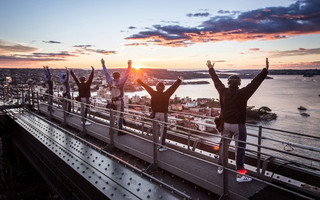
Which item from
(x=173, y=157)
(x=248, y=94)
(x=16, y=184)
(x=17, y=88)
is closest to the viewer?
(x=248, y=94)

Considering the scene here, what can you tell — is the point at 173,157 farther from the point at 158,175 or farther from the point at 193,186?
the point at 193,186

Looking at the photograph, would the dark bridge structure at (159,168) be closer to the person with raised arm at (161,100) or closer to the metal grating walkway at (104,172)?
the metal grating walkway at (104,172)

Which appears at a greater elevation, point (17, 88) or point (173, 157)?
point (17, 88)

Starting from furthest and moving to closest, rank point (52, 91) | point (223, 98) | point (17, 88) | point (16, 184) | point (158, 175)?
point (17, 88) < point (52, 91) < point (16, 184) < point (158, 175) < point (223, 98)

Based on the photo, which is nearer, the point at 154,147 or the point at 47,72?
the point at 154,147

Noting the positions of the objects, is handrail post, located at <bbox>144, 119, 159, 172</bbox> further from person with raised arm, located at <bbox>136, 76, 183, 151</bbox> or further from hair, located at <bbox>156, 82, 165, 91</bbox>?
hair, located at <bbox>156, 82, 165, 91</bbox>

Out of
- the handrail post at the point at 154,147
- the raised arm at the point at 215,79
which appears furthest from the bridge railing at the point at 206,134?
the raised arm at the point at 215,79

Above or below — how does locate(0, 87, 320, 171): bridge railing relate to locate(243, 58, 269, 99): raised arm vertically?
below

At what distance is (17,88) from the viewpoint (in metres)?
14.7

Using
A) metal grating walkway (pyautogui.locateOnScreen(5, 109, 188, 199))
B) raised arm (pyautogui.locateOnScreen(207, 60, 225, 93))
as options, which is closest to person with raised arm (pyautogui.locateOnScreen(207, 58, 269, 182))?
raised arm (pyautogui.locateOnScreen(207, 60, 225, 93))

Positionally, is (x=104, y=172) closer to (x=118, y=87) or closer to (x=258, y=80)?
(x=118, y=87)

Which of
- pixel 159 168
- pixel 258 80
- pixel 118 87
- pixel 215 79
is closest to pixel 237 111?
pixel 258 80

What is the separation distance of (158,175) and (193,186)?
2.61 feet

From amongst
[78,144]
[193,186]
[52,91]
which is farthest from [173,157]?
[52,91]
